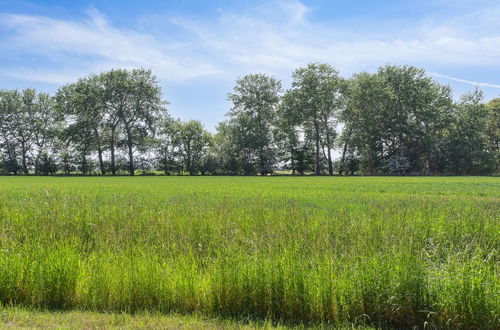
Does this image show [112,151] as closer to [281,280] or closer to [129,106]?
[129,106]

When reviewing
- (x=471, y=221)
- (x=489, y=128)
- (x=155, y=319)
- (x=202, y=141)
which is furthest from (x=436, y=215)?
(x=489, y=128)

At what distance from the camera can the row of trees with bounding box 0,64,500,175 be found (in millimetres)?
73562

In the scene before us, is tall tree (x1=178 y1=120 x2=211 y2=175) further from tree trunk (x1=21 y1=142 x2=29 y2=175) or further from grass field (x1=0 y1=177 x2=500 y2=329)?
grass field (x1=0 y1=177 x2=500 y2=329)

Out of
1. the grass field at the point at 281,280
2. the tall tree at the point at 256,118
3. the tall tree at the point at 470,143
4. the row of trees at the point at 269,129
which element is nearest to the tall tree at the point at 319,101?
the row of trees at the point at 269,129

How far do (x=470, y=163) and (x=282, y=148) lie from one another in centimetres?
4197

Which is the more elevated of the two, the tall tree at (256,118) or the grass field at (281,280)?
the tall tree at (256,118)

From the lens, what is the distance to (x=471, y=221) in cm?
982

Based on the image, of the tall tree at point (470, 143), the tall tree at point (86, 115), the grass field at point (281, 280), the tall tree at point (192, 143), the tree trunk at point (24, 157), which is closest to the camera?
the grass field at point (281, 280)

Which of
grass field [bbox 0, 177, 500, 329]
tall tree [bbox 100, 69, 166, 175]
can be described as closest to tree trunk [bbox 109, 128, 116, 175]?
tall tree [bbox 100, 69, 166, 175]

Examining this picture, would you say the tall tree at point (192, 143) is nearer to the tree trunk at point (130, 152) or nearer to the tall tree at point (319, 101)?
the tree trunk at point (130, 152)

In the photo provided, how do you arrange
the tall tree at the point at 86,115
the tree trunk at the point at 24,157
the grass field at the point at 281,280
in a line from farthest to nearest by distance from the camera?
1. the tree trunk at the point at 24,157
2. the tall tree at the point at 86,115
3. the grass field at the point at 281,280

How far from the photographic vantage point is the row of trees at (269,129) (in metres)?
73.6

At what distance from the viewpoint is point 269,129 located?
85.9 metres

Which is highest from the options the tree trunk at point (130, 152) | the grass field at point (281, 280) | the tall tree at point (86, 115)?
the tall tree at point (86, 115)
